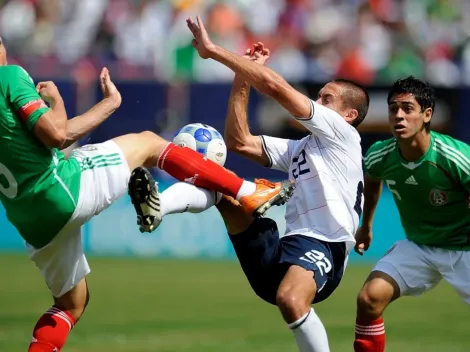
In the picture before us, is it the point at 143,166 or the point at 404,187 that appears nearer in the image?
the point at 143,166

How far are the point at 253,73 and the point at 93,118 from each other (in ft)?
4.13

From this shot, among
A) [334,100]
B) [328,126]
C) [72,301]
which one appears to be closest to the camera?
[328,126]

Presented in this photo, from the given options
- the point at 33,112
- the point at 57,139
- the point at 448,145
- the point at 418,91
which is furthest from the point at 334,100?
the point at 33,112

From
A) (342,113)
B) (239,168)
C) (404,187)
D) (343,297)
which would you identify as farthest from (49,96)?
(239,168)

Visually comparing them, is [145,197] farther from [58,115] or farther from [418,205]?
[418,205]

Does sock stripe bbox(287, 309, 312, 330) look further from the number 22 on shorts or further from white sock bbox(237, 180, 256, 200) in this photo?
white sock bbox(237, 180, 256, 200)

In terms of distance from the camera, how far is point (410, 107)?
8719 millimetres

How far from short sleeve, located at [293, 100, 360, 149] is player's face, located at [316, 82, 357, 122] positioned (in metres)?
0.28

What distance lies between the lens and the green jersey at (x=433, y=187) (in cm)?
868

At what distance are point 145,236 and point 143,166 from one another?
11768 millimetres

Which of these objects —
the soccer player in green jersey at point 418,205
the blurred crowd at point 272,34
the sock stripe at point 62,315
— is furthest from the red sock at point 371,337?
the blurred crowd at point 272,34

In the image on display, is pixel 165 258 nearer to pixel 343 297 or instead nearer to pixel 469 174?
pixel 343 297

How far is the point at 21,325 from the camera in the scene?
12.0 meters

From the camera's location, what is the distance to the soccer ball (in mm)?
8250
